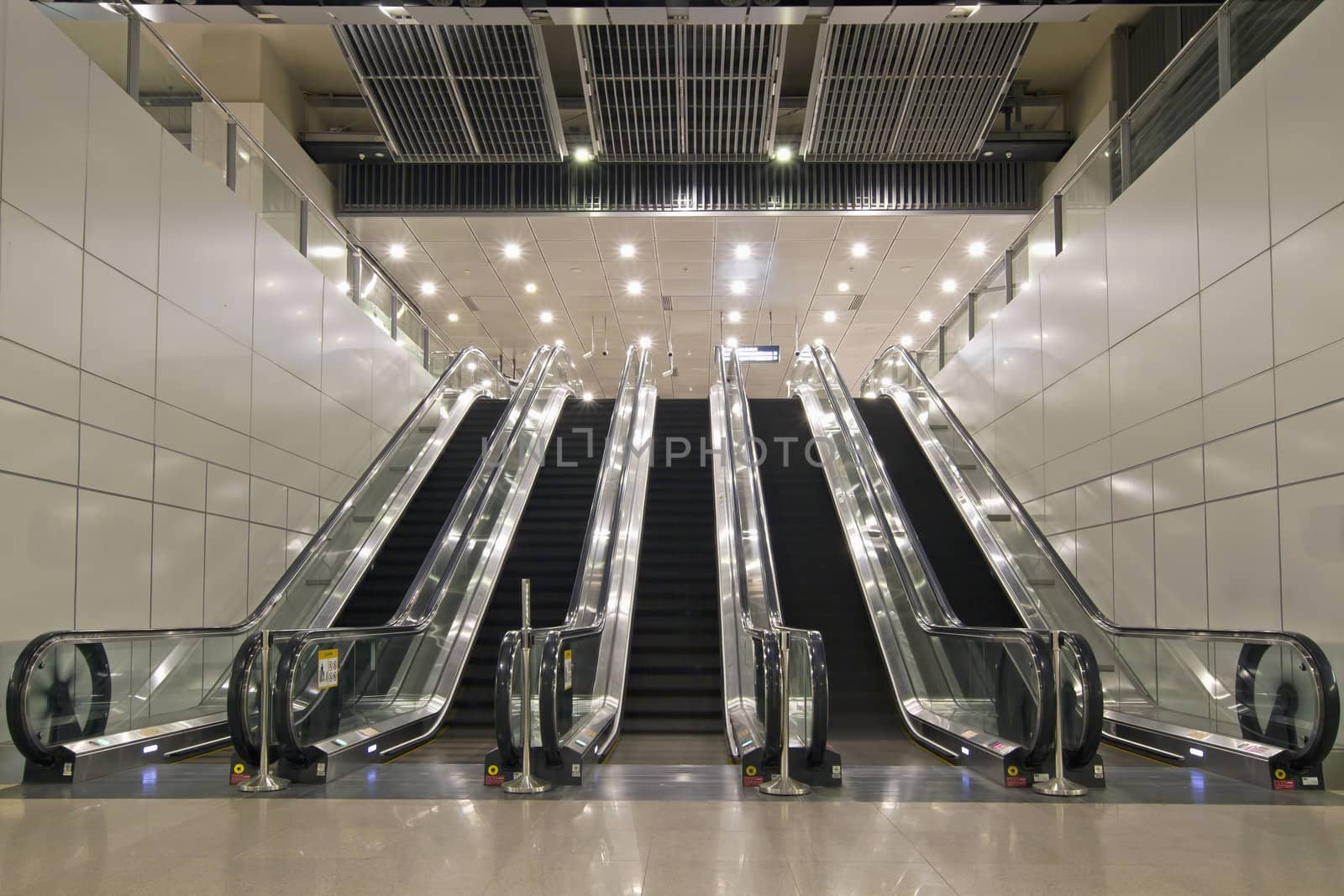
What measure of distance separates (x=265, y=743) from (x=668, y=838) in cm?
246

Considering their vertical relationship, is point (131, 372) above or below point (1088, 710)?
above

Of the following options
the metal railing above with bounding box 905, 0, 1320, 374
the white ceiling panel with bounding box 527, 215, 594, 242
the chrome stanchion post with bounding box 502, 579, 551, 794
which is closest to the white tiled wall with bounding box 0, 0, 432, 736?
the chrome stanchion post with bounding box 502, 579, 551, 794

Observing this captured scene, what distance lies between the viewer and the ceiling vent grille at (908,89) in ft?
36.3

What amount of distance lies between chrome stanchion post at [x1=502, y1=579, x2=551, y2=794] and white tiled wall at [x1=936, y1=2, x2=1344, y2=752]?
421 cm

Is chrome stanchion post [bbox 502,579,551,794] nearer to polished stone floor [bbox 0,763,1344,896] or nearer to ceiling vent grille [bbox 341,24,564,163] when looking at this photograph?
polished stone floor [bbox 0,763,1344,896]

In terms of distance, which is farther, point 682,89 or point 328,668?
point 682,89

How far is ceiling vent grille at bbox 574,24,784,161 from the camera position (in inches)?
439

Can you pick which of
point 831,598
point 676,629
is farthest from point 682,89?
point 676,629

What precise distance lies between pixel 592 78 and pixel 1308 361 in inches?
318

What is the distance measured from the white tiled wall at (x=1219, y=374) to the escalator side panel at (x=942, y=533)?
2.56ft

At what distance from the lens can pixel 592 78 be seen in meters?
11.8

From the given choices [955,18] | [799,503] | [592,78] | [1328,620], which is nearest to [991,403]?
[799,503]

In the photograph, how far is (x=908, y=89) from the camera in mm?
12070

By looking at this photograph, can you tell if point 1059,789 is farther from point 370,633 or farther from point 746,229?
point 746,229
